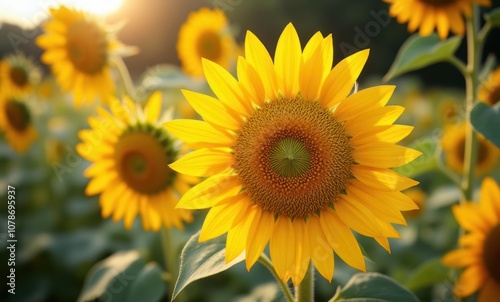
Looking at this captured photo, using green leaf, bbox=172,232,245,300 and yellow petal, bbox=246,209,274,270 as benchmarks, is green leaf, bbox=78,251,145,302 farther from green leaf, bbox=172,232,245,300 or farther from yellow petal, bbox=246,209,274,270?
yellow petal, bbox=246,209,274,270

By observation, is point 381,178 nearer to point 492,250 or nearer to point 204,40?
point 492,250

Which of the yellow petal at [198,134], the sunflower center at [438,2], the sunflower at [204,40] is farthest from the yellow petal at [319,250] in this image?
the sunflower at [204,40]

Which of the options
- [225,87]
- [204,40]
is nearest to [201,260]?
[225,87]

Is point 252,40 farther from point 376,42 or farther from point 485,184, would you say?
point 376,42

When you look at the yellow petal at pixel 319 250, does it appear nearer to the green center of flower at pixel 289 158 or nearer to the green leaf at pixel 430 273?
the green center of flower at pixel 289 158

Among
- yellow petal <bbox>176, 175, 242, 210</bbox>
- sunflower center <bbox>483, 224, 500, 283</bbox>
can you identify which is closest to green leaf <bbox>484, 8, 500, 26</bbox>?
sunflower center <bbox>483, 224, 500, 283</bbox>

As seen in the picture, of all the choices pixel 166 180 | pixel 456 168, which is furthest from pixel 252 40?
pixel 456 168
